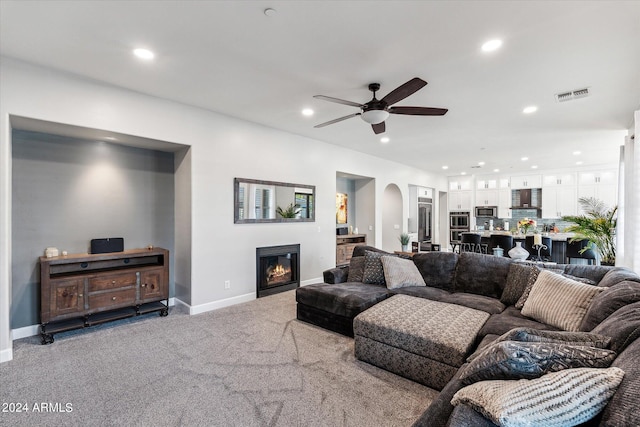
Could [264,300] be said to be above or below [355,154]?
below

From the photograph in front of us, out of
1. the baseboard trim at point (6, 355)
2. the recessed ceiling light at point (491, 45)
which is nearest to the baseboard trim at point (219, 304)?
the baseboard trim at point (6, 355)

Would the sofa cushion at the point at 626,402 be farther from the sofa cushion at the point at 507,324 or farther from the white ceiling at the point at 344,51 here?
the white ceiling at the point at 344,51

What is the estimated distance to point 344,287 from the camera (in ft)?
12.3

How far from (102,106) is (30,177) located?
119cm

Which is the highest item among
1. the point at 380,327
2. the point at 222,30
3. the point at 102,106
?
the point at 222,30

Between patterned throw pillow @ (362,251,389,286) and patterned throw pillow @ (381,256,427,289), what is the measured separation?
0.30 ft

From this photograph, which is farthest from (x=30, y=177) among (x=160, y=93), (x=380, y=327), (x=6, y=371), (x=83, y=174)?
(x=380, y=327)

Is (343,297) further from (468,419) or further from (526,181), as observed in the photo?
(526,181)

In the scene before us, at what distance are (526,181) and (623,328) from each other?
1012 cm

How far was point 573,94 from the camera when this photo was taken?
11.7ft

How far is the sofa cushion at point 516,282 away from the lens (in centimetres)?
306

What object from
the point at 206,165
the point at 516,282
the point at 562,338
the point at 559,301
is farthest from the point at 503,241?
the point at 206,165

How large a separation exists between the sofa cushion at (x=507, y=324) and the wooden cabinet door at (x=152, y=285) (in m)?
3.77

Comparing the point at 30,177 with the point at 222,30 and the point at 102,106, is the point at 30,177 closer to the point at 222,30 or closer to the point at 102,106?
the point at 102,106
